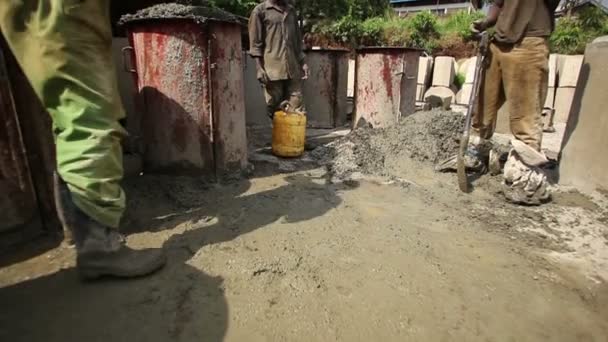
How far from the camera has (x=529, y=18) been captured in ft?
9.11

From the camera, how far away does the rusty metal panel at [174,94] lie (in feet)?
8.69

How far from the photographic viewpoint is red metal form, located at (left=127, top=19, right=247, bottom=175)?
8.72ft

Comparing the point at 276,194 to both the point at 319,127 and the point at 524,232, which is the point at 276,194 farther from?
the point at 319,127

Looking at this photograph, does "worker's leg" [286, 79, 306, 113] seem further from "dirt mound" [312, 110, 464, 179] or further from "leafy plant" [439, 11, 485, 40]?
"leafy plant" [439, 11, 485, 40]

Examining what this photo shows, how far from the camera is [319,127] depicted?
6.09 m

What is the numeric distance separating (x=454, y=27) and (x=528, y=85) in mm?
11209

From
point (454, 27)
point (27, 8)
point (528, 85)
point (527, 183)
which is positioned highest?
point (454, 27)

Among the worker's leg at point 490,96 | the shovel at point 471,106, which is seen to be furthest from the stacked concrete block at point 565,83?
the shovel at point 471,106

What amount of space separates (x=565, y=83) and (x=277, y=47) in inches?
258

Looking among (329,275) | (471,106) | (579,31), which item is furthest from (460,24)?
(329,275)

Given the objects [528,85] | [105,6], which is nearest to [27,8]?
[105,6]

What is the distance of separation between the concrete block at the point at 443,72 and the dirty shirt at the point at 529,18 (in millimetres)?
6571

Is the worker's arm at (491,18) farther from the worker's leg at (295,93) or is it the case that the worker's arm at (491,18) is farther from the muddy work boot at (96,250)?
the muddy work boot at (96,250)

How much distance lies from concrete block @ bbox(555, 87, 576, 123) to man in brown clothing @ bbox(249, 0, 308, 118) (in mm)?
6128
